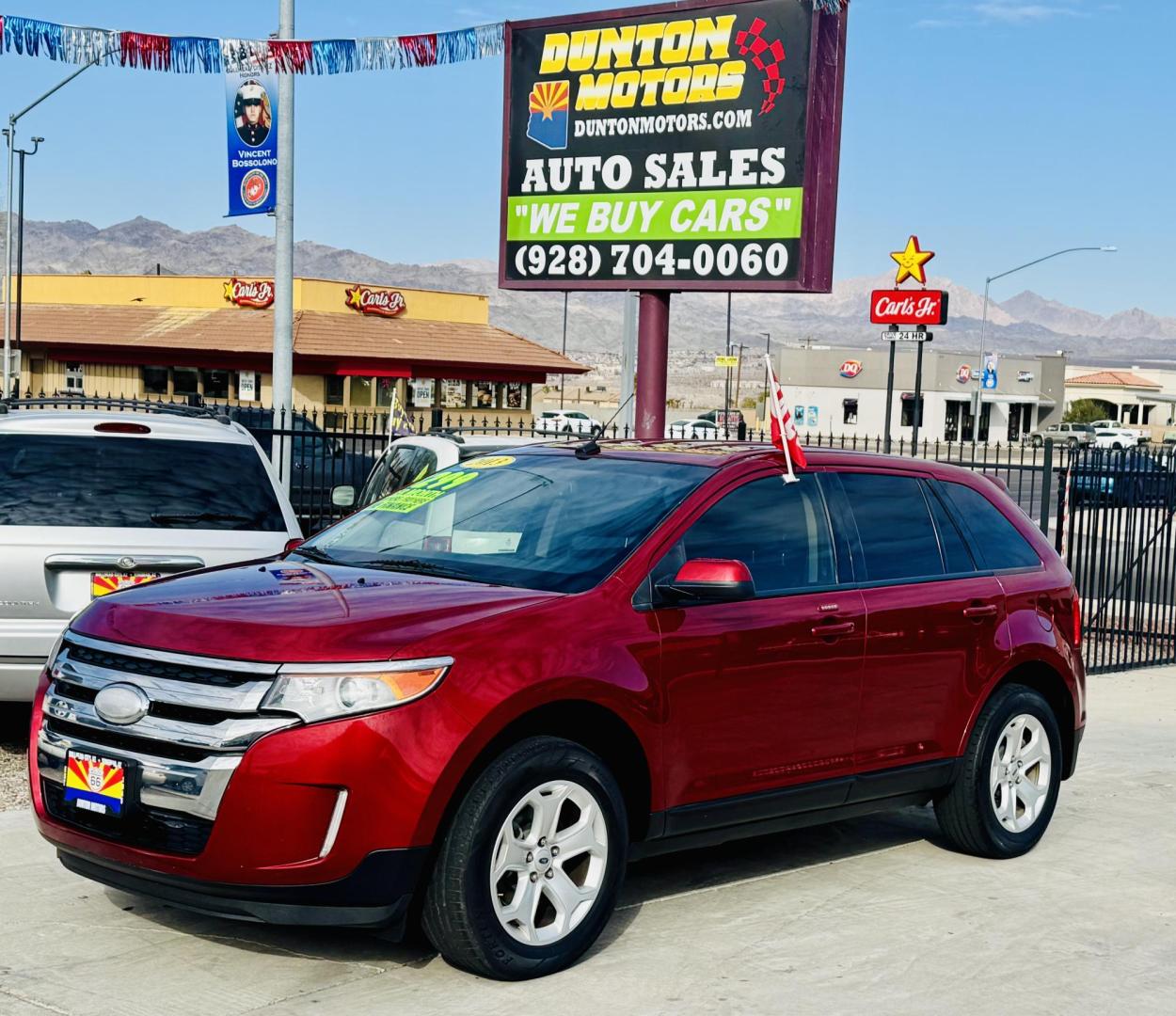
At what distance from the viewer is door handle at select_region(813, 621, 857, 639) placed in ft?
20.8

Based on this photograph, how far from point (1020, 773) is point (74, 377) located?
2101 inches

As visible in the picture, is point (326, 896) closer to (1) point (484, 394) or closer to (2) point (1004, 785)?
(2) point (1004, 785)

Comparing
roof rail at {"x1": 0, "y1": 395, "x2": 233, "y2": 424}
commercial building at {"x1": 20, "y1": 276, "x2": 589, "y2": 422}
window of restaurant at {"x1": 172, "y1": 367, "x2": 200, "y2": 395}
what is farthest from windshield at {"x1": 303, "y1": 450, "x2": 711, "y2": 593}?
window of restaurant at {"x1": 172, "y1": 367, "x2": 200, "y2": 395}

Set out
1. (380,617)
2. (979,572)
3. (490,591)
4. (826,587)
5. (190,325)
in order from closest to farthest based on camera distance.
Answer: (380,617)
(490,591)
(826,587)
(979,572)
(190,325)

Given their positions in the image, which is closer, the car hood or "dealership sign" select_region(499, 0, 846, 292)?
the car hood

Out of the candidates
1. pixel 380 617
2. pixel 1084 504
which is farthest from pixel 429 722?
pixel 1084 504

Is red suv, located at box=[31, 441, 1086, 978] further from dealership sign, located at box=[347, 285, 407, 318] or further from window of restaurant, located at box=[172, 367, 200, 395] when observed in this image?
window of restaurant, located at box=[172, 367, 200, 395]

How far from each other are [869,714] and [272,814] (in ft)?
9.00

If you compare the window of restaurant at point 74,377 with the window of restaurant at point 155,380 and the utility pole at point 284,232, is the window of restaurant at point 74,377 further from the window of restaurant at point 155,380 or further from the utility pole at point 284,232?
the utility pole at point 284,232

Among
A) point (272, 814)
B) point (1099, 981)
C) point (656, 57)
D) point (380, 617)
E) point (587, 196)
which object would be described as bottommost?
point (1099, 981)

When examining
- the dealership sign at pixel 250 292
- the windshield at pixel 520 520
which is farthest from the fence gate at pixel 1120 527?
the dealership sign at pixel 250 292

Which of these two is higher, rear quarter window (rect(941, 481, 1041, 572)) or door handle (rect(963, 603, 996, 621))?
rear quarter window (rect(941, 481, 1041, 572))

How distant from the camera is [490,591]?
18.3 ft

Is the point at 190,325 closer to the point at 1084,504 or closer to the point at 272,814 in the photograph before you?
the point at 1084,504
